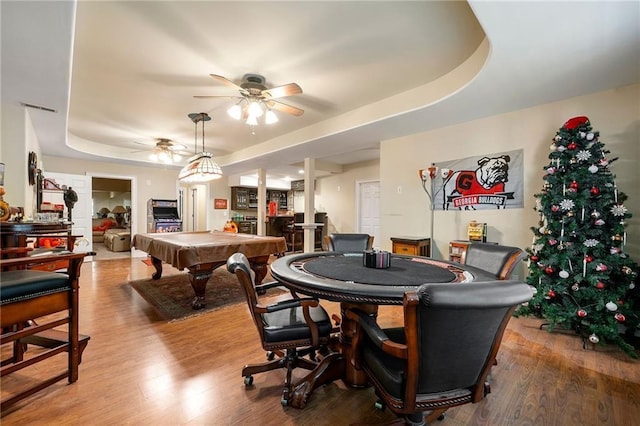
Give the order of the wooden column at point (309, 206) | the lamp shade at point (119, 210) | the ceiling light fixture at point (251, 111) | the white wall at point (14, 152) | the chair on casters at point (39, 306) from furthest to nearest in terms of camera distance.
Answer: the lamp shade at point (119, 210) → the wooden column at point (309, 206) → the white wall at point (14, 152) → the ceiling light fixture at point (251, 111) → the chair on casters at point (39, 306)

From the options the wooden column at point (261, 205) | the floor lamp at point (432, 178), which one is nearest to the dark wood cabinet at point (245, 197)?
the wooden column at point (261, 205)

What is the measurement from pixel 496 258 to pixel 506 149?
2.05 m

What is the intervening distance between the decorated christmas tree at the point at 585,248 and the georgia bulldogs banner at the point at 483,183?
602mm

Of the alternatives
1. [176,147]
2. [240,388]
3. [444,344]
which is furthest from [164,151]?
[444,344]

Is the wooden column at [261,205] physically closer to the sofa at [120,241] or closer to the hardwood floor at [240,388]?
the sofa at [120,241]

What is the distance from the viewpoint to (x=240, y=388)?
5.95 feet

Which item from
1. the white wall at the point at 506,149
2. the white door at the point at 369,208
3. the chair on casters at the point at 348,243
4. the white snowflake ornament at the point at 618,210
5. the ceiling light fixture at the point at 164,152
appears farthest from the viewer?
the white door at the point at 369,208

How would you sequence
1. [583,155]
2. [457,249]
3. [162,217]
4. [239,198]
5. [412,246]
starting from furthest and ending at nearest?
1. [239,198]
2. [162,217]
3. [412,246]
4. [457,249]
5. [583,155]

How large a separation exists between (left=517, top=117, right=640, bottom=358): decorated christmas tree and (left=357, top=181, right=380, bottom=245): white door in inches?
190

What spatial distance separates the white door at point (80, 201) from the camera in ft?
19.0

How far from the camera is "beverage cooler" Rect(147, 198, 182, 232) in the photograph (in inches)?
279

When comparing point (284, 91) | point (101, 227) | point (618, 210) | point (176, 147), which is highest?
point (176, 147)

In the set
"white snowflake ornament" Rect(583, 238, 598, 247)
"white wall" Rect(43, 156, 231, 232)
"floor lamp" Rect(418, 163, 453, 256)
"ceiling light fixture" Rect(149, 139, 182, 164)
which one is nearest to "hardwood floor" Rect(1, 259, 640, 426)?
"white snowflake ornament" Rect(583, 238, 598, 247)

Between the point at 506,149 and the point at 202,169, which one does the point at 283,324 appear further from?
the point at 506,149
